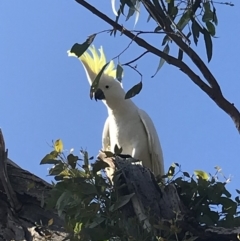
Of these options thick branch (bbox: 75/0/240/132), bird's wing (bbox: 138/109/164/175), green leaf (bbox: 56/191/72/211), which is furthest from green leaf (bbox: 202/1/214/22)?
bird's wing (bbox: 138/109/164/175)

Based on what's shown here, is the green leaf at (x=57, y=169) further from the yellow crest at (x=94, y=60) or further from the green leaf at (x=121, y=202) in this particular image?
the yellow crest at (x=94, y=60)

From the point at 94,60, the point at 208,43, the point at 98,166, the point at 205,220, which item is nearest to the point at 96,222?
the point at 98,166

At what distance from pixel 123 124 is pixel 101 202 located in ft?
4.80

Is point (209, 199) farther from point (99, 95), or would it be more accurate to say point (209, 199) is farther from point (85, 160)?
point (99, 95)

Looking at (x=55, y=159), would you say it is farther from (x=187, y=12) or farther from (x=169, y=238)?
(x=187, y=12)

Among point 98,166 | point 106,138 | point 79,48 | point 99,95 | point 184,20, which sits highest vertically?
point 99,95

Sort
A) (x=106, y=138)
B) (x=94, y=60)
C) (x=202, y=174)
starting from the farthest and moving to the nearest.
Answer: (x=106, y=138) < (x=94, y=60) < (x=202, y=174)

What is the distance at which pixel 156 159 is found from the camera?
8.51 feet

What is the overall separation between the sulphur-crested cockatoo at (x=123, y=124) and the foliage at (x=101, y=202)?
111 cm

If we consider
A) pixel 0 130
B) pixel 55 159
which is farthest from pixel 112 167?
pixel 0 130

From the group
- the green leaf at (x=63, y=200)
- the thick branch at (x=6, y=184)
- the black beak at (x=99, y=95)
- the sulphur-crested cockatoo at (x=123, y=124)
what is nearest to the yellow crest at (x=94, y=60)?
the sulphur-crested cockatoo at (x=123, y=124)

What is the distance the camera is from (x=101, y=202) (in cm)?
125

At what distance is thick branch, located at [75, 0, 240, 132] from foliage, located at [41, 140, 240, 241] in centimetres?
26

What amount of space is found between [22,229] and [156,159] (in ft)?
3.88
